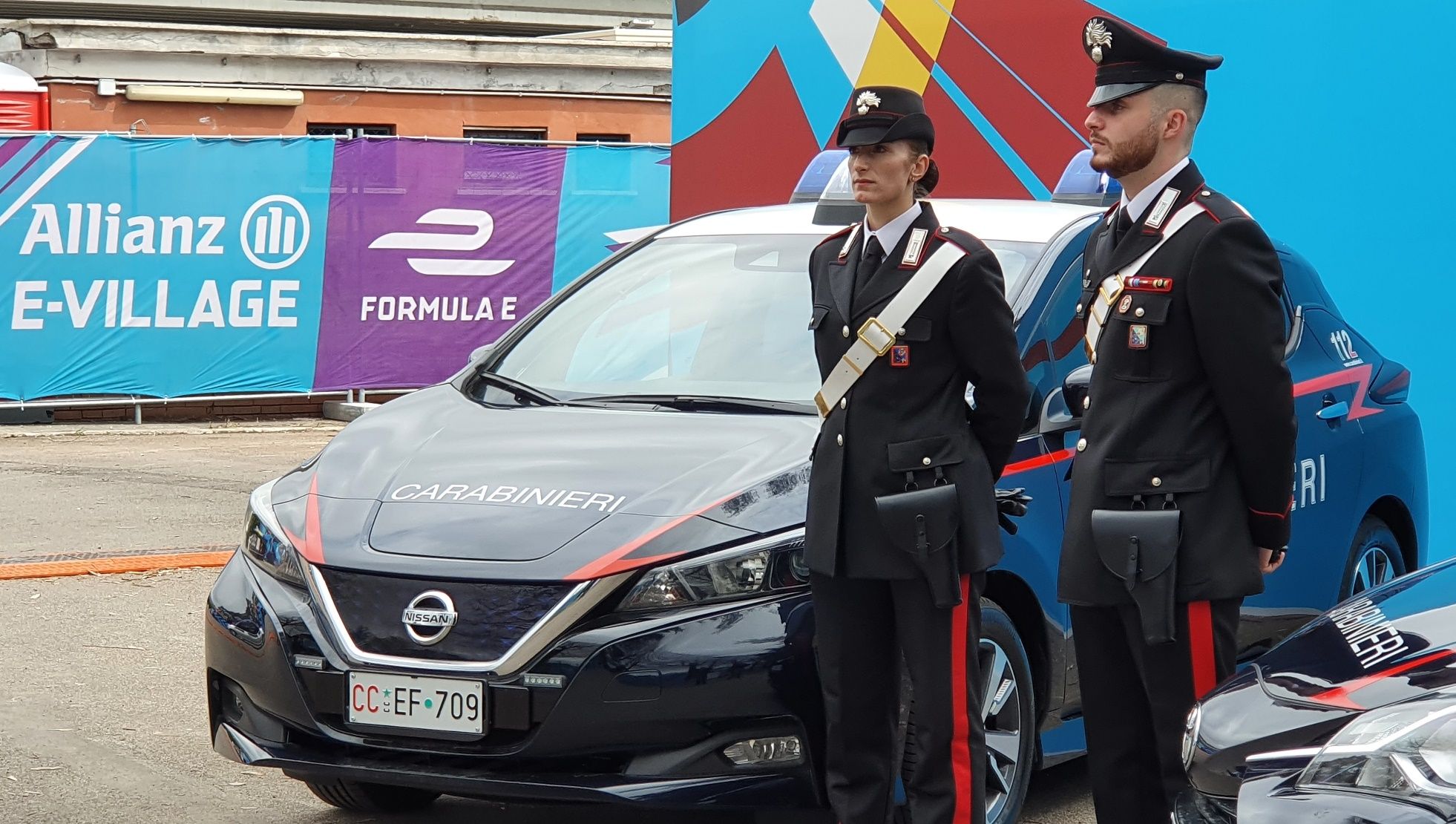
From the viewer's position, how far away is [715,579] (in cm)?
401

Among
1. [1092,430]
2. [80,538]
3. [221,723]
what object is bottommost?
[80,538]

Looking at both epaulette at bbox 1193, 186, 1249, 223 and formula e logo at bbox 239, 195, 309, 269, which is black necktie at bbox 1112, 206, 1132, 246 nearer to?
epaulette at bbox 1193, 186, 1249, 223

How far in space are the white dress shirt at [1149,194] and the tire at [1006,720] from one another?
1119 millimetres

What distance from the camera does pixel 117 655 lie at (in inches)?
266

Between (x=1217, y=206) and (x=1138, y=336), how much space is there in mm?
293

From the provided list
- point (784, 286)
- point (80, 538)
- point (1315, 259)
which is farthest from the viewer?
point (80, 538)

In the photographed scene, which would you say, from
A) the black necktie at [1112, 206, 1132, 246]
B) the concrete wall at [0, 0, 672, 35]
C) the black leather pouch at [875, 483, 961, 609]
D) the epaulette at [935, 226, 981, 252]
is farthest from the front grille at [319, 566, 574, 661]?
the concrete wall at [0, 0, 672, 35]

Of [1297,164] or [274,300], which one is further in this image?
[274,300]

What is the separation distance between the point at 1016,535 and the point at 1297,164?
396cm

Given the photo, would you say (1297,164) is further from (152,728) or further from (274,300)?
(274,300)

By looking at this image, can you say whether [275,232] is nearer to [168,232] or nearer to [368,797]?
[168,232]

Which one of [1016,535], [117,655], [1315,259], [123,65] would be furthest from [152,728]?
[123,65]

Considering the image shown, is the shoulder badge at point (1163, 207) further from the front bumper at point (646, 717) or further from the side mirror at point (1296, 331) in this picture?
the side mirror at point (1296, 331)

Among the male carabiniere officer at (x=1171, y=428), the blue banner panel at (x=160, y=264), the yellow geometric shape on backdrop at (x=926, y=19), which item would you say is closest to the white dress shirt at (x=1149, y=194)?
the male carabiniere officer at (x=1171, y=428)
